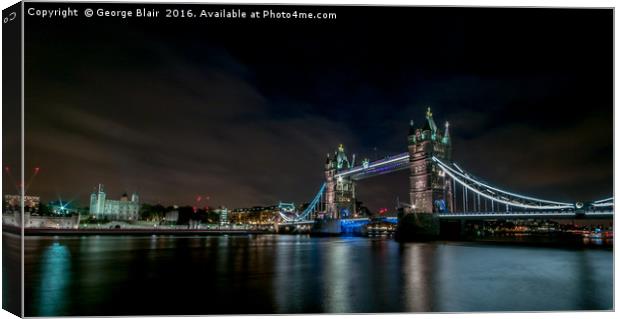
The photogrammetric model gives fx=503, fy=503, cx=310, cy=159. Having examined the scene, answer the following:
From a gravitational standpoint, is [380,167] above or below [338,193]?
above

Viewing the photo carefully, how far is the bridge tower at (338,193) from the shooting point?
171 ft

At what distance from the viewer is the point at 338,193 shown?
2098 inches

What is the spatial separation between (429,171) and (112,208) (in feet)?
139

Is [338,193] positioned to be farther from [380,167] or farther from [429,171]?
[429,171]

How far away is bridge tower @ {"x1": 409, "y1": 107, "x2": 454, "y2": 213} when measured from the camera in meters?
32.0

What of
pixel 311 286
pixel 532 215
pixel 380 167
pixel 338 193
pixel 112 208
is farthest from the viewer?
pixel 112 208

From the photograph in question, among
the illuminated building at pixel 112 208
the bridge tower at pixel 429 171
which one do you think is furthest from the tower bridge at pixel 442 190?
the illuminated building at pixel 112 208

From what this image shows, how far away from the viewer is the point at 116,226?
54250mm

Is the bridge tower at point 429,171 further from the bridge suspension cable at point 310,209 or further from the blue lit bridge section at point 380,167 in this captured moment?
the bridge suspension cable at point 310,209

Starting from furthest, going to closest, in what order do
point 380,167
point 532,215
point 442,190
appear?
point 380,167 → point 442,190 → point 532,215

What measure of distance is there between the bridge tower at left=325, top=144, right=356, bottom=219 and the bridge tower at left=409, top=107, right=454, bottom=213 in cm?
1830

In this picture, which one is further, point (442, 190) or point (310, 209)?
point (310, 209)

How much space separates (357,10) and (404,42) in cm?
133

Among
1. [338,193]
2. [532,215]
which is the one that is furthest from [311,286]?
[338,193]
